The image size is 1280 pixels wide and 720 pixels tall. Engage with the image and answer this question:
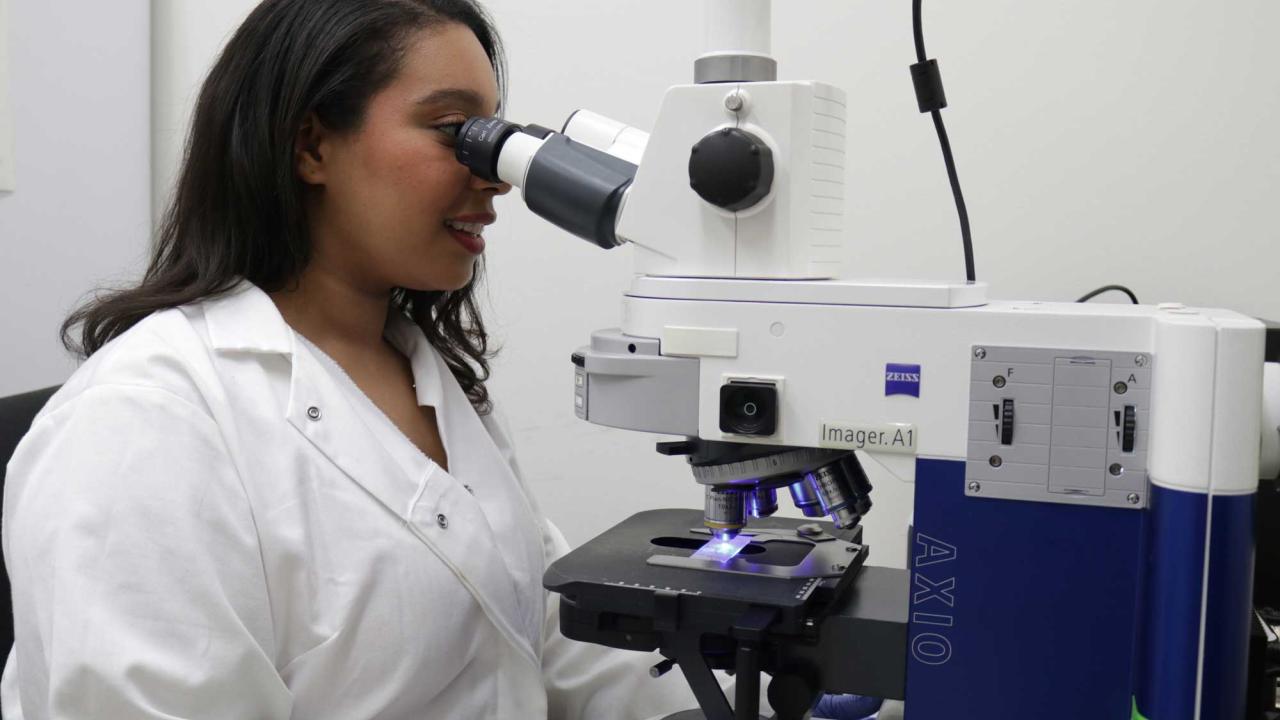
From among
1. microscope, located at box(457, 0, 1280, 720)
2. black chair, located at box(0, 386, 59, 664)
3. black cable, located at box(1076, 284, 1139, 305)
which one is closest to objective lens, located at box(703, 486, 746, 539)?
microscope, located at box(457, 0, 1280, 720)

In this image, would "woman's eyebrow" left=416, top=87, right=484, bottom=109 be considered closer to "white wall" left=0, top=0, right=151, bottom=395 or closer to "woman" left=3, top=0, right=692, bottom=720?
"woman" left=3, top=0, right=692, bottom=720

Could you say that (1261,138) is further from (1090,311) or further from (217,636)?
(217,636)

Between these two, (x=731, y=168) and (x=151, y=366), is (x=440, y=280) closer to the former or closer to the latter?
(x=151, y=366)

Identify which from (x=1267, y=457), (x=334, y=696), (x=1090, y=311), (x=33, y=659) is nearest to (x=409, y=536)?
(x=334, y=696)

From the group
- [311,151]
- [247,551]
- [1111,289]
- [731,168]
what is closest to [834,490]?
[731,168]

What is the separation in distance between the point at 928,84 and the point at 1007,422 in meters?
0.36

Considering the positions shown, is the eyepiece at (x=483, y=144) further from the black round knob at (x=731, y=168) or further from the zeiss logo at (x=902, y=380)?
the zeiss logo at (x=902, y=380)

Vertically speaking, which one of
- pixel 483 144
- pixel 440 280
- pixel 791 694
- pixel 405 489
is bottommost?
pixel 791 694

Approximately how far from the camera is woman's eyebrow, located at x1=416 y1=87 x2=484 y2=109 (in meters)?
1.04

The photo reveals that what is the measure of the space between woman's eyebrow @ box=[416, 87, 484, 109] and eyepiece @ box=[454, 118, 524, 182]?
0.08 metres

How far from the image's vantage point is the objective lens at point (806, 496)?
0.85m

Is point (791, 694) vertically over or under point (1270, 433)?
under

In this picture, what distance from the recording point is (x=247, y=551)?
882 mm

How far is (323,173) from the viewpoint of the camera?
1.08 metres
